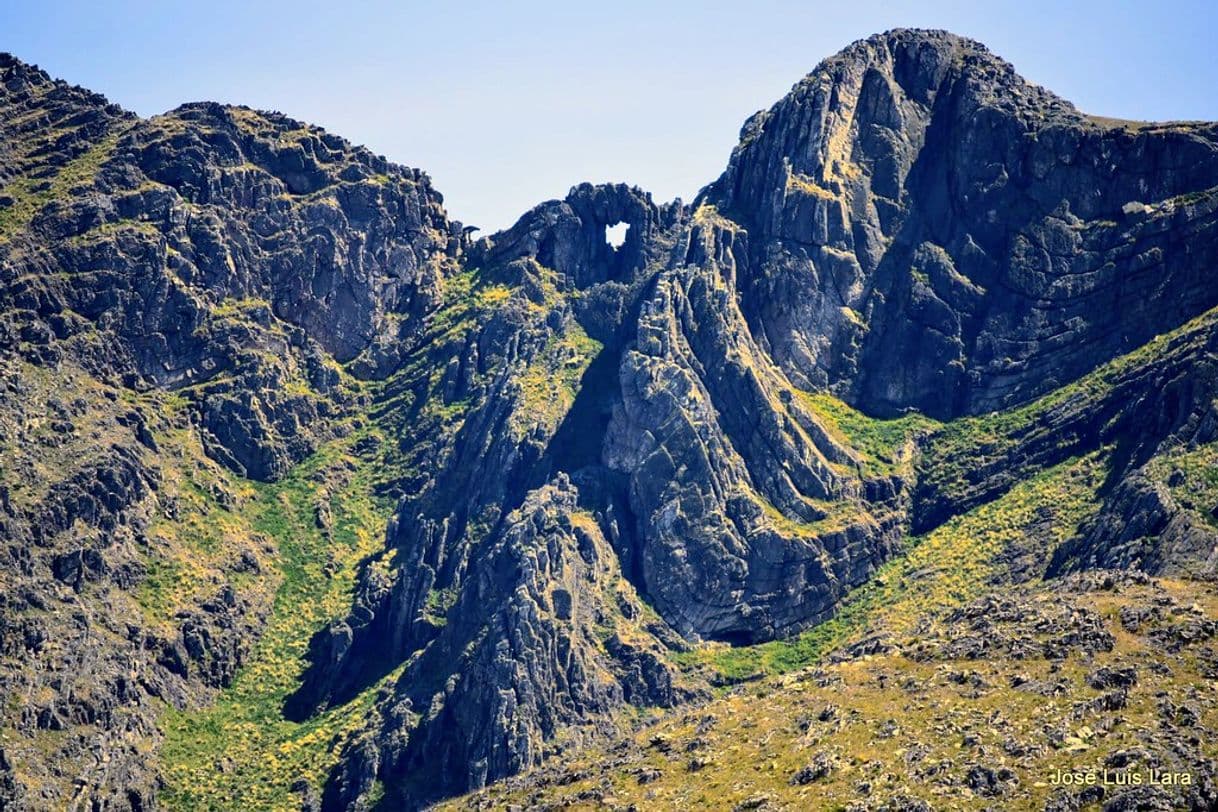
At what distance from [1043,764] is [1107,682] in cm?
1532

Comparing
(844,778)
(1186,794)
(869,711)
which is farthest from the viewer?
(869,711)

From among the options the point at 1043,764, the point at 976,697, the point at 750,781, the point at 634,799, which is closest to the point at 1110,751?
the point at 1043,764

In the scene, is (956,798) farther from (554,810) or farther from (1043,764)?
(554,810)

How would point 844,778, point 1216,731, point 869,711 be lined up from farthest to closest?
1. point 869,711
2. point 844,778
3. point 1216,731

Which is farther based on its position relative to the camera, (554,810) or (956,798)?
(554,810)

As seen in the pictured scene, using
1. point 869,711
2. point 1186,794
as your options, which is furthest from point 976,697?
point 1186,794

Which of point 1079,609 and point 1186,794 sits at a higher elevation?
point 1079,609

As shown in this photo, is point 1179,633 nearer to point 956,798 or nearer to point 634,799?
point 956,798

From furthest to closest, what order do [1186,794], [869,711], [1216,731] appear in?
[869,711], [1216,731], [1186,794]

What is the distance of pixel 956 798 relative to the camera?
169m

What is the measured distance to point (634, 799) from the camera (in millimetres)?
195625

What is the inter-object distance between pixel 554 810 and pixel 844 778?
109 feet

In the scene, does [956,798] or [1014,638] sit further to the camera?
[1014,638]

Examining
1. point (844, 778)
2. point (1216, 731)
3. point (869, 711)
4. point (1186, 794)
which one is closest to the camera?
point (1186, 794)
